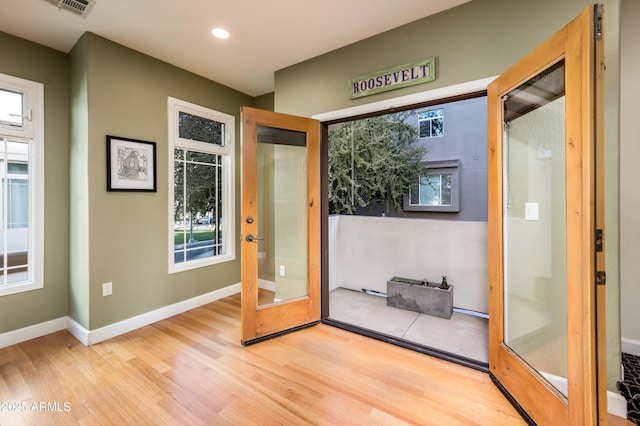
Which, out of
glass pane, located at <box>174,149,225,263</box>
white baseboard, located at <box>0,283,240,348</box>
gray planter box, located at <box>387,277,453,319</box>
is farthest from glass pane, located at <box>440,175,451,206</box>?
white baseboard, located at <box>0,283,240,348</box>

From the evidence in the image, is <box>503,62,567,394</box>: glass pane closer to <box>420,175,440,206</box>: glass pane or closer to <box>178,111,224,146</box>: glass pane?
<box>178,111,224,146</box>: glass pane

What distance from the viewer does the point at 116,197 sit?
2779 millimetres

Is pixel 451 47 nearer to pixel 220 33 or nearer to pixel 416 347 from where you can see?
pixel 220 33

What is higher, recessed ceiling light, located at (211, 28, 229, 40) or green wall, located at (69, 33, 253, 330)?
recessed ceiling light, located at (211, 28, 229, 40)

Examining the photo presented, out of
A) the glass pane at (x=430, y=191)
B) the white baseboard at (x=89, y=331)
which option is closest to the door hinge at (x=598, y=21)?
the white baseboard at (x=89, y=331)

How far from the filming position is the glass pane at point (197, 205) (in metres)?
3.42

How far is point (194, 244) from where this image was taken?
361cm

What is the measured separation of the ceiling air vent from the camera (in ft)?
7.04

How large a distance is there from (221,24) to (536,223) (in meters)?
2.92

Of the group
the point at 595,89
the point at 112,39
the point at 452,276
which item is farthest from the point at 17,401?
the point at 452,276

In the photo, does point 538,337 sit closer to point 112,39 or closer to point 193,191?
point 193,191

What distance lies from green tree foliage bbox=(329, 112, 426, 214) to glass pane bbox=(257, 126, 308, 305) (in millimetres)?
1428

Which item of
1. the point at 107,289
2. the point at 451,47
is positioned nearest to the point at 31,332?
the point at 107,289

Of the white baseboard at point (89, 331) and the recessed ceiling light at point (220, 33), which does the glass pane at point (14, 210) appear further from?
the recessed ceiling light at point (220, 33)
